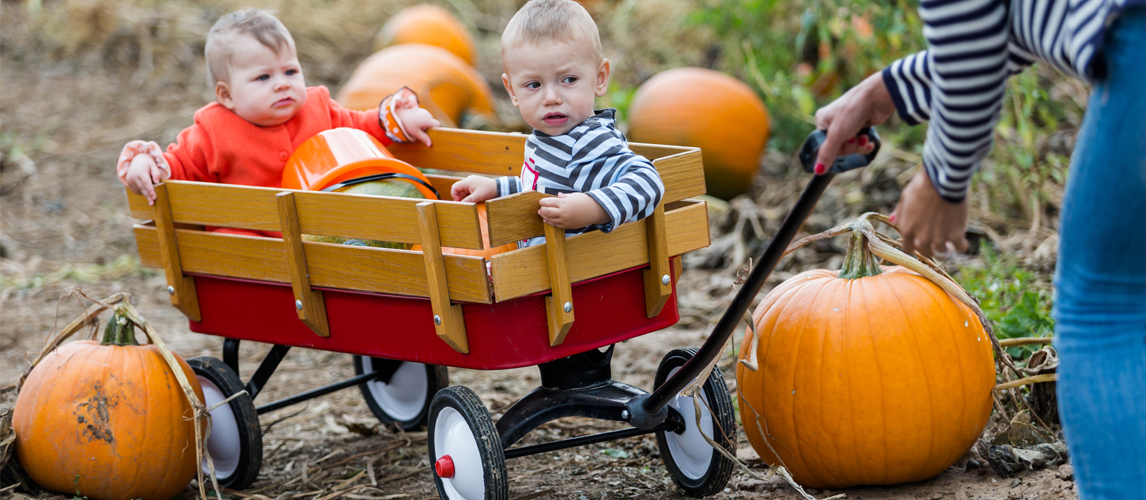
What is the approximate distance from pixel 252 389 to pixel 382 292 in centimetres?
80

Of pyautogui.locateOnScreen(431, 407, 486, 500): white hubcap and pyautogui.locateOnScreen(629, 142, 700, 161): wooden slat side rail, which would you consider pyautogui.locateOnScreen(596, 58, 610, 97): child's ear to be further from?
pyautogui.locateOnScreen(431, 407, 486, 500): white hubcap

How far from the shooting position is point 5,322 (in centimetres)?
448

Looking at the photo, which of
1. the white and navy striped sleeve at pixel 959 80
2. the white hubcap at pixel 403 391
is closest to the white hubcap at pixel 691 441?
the white and navy striped sleeve at pixel 959 80

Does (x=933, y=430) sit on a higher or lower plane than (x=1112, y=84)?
lower

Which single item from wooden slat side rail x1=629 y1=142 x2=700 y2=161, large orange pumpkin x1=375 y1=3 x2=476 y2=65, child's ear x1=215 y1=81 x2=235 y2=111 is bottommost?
wooden slat side rail x1=629 y1=142 x2=700 y2=161

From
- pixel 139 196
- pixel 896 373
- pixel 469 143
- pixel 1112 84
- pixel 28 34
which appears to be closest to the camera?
pixel 1112 84

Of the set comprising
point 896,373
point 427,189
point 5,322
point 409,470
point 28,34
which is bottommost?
point 409,470

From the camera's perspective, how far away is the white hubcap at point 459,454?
2.41m

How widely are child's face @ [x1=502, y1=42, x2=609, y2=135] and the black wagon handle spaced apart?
1.93 ft

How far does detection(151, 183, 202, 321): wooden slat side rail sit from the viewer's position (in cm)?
282

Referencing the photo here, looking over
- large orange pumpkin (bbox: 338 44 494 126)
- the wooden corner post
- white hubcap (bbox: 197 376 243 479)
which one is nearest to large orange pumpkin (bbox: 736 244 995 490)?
white hubcap (bbox: 197 376 243 479)

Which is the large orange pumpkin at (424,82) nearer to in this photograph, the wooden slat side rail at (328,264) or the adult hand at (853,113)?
the wooden slat side rail at (328,264)

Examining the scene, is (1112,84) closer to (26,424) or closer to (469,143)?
(469,143)

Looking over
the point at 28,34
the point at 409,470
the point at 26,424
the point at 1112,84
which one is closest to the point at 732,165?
the point at 409,470
